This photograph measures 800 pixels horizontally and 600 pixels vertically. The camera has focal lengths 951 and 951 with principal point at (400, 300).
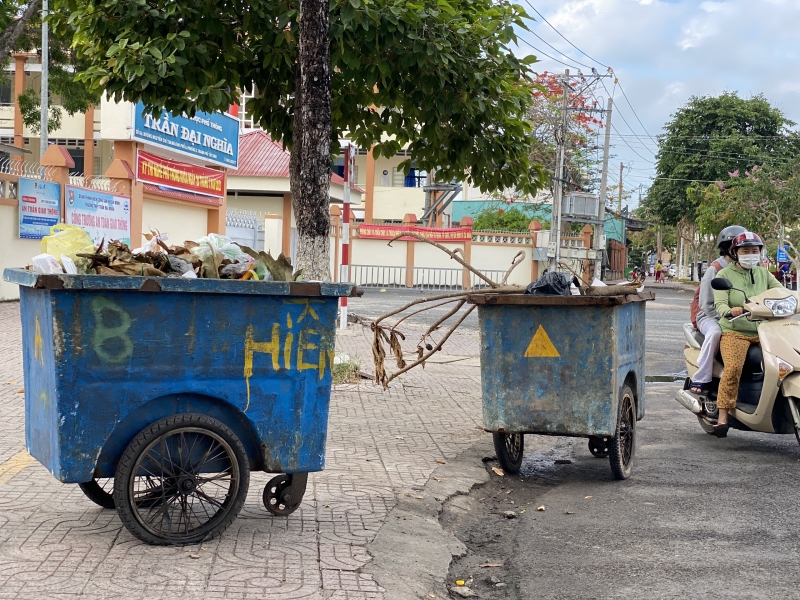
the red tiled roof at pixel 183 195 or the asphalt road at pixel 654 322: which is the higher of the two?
the red tiled roof at pixel 183 195

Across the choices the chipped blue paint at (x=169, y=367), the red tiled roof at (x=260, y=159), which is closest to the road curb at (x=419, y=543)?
the chipped blue paint at (x=169, y=367)

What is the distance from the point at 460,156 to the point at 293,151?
1.75m

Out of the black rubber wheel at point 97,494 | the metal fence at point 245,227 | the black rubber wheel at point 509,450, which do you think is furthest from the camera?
the metal fence at point 245,227

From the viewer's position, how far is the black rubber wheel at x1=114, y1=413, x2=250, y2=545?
13.8 ft

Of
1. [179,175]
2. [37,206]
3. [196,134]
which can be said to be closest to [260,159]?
[196,134]

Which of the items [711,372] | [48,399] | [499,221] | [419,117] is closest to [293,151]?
[419,117]

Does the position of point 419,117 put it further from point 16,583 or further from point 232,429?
point 16,583

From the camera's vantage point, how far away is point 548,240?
126 feet

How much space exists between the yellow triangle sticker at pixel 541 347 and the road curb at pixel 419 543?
991 mm

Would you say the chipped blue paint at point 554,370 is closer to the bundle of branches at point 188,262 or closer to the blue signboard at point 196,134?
the bundle of branches at point 188,262

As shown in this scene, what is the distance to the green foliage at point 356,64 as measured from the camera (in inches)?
311

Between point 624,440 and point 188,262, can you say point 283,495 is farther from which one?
point 624,440

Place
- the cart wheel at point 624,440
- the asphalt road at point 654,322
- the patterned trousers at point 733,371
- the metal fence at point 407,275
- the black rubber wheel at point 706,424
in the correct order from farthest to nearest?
the metal fence at point 407,275
the asphalt road at point 654,322
the black rubber wheel at point 706,424
the patterned trousers at point 733,371
the cart wheel at point 624,440

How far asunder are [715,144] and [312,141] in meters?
48.1
